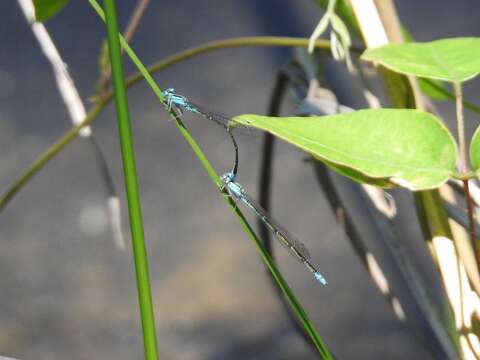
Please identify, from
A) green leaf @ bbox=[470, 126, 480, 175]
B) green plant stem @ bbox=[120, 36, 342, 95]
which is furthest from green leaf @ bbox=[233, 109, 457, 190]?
green plant stem @ bbox=[120, 36, 342, 95]

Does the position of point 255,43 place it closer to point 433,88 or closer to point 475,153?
point 433,88

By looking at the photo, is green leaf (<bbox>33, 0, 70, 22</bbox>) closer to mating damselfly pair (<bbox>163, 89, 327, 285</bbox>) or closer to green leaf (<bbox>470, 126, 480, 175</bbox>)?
mating damselfly pair (<bbox>163, 89, 327, 285</bbox>)

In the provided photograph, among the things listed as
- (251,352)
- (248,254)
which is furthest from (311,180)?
(251,352)

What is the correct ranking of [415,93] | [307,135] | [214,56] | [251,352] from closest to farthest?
1. [307,135]
2. [415,93]
3. [251,352]
4. [214,56]

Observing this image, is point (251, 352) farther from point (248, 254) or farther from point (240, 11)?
point (240, 11)

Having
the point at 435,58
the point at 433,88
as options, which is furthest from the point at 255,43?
the point at 435,58

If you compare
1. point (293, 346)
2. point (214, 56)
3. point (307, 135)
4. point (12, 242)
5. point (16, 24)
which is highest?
point (16, 24)

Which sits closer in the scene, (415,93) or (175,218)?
Answer: (415,93)
